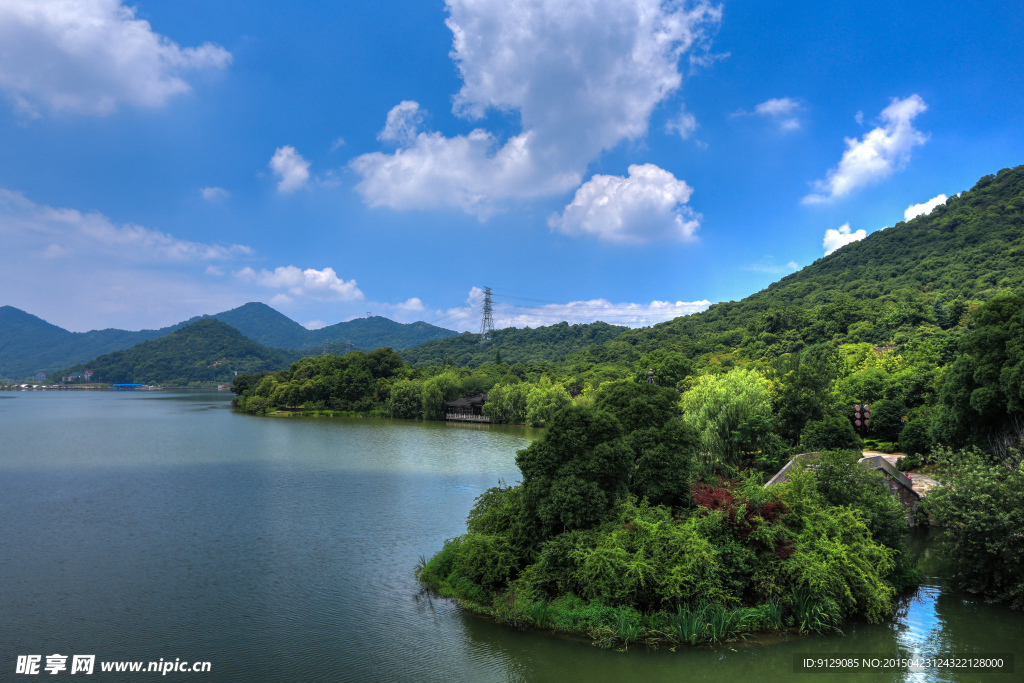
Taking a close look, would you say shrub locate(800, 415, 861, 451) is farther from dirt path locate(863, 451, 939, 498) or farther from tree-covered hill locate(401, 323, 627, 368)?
tree-covered hill locate(401, 323, 627, 368)

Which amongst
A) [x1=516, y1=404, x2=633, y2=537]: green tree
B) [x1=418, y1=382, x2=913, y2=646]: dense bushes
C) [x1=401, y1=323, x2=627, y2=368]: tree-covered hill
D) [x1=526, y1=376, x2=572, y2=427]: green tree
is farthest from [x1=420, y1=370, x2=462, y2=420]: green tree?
[x1=516, y1=404, x2=633, y2=537]: green tree

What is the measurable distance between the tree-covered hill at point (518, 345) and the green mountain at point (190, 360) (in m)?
64.9

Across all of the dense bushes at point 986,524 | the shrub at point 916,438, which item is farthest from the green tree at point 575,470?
the shrub at point 916,438

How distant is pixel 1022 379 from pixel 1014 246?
67883mm

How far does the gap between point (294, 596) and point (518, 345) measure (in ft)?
373

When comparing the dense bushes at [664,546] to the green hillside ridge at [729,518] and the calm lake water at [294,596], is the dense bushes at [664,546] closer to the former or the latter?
the green hillside ridge at [729,518]

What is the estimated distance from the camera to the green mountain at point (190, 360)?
6275 inches

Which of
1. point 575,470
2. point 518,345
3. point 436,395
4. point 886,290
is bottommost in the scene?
point 436,395

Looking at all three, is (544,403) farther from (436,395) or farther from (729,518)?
(729,518)

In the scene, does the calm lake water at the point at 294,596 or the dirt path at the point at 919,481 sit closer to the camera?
the calm lake water at the point at 294,596

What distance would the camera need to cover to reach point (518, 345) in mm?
125438

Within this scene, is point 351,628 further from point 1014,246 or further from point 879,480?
point 1014,246

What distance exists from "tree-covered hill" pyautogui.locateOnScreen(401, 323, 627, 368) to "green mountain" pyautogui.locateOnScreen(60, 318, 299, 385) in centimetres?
6489

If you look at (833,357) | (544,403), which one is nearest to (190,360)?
(544,403)
